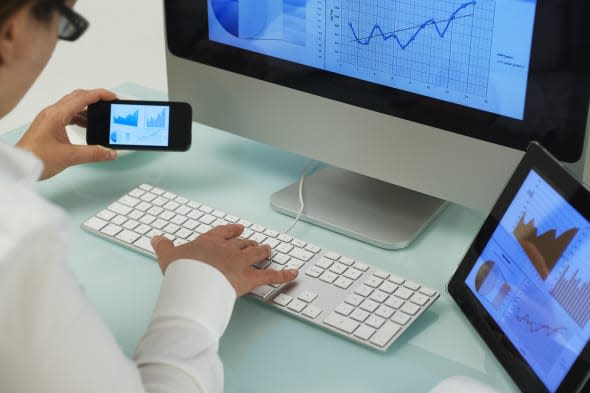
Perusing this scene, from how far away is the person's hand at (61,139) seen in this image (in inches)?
43.0

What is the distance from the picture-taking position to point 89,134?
3.73ft

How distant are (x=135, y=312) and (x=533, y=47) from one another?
485 millimetres

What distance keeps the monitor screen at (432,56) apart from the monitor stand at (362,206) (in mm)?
142

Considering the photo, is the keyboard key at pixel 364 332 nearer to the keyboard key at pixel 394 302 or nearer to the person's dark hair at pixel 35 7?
the keyboard key at pixel 394 302

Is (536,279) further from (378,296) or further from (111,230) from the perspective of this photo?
(111,230)

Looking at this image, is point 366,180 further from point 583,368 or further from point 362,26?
point 583,368

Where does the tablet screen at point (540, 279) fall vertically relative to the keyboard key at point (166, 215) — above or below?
above

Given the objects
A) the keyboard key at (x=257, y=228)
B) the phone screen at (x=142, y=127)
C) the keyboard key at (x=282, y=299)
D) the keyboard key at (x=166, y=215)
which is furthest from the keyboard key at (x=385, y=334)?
the phone screen at (x=142, y=127)

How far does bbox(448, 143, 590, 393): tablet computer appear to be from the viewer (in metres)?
0.74

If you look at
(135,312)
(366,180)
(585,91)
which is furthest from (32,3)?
(366,180)

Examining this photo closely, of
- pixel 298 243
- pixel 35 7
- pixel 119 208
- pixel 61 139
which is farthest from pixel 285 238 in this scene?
pixel 35 7

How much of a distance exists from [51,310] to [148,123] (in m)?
0.55

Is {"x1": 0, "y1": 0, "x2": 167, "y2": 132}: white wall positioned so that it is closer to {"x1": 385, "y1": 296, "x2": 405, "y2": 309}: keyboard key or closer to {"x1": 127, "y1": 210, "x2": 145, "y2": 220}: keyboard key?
{"x1": 127, "y1": 210, "x2": 145, "y2": 220}: keyboard key

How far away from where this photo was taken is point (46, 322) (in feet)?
1.96
